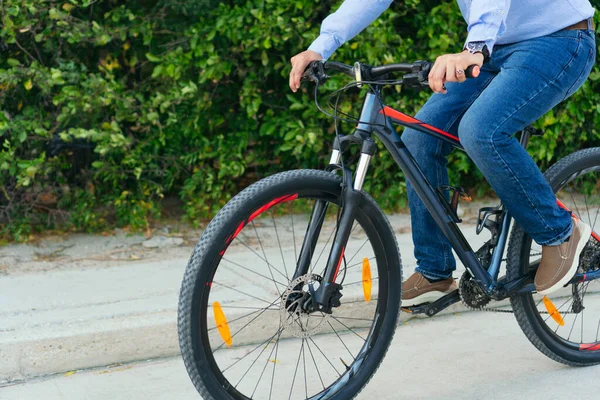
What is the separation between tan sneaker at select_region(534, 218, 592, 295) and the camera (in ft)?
11.5

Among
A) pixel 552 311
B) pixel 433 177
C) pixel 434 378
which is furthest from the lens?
pixel 552 311

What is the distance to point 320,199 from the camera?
124 inches

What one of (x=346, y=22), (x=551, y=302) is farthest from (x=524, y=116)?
(x=551, y=302)

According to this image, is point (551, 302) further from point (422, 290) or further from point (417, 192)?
point (417, 192)

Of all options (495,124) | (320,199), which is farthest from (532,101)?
(320,199)

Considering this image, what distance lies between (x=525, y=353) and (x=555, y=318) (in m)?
0.27

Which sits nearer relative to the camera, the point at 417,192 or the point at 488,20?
the point at 488,20

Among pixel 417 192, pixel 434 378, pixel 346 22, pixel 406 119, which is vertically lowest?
pixel 434 378

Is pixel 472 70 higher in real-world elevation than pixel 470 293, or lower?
higher

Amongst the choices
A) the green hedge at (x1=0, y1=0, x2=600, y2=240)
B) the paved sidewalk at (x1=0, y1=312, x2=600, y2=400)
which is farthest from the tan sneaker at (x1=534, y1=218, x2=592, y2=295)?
the green hedge at (x1=0, y1=0, x2=600, y2=240)

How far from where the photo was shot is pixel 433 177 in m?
3.60

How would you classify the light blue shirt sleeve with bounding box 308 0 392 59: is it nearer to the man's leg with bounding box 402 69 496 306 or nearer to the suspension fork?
the man's leg with bounding box 402 69 496 306

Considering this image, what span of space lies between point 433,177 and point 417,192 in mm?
240

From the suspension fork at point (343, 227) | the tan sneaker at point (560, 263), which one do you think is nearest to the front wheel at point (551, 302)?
the tan sneaker at point (560, 263)
